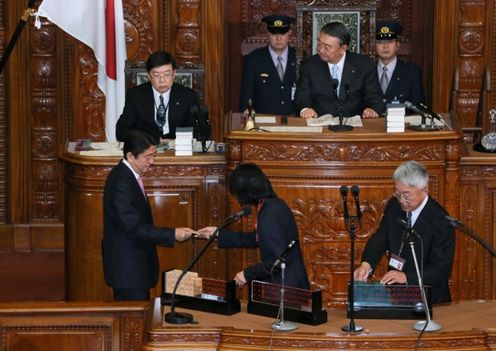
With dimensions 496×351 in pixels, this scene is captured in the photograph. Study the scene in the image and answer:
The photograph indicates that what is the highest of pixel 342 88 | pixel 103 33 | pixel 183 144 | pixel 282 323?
pixel 103 33

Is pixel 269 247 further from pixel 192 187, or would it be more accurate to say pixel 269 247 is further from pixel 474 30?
pixel 474 30

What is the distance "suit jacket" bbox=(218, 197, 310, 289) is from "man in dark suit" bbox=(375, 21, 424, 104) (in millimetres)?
3291

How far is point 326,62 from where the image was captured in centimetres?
855

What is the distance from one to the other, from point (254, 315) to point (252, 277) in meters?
0.34

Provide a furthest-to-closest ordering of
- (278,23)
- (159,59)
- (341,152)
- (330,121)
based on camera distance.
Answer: (278,23) → (159,59) → (330,121) → (341,152)

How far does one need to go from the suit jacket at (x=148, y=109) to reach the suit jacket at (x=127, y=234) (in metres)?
1.46

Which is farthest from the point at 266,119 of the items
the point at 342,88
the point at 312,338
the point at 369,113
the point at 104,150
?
the point at 312,338

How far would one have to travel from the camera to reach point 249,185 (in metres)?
6.36

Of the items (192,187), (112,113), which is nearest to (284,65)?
(112,113)

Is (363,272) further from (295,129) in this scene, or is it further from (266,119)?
(266,119)

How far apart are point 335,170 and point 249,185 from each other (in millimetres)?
1534

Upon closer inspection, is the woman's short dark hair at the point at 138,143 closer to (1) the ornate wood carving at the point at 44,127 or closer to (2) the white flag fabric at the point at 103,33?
(2) the white flag fabric at the point at 103,33

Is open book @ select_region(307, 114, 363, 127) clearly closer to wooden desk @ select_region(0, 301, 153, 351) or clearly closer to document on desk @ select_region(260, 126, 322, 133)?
document on desk @ select_region(260, 126, 322, 133)

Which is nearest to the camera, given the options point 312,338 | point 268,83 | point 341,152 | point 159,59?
point 312,338
